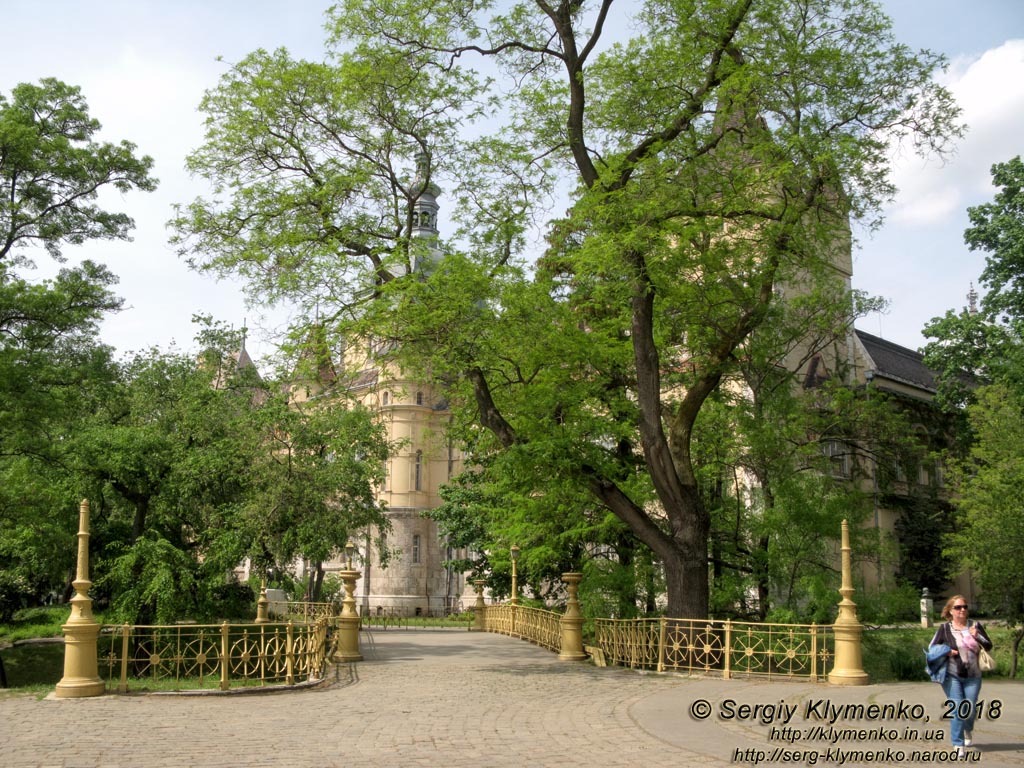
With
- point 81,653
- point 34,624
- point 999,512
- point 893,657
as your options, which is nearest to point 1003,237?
point 999,512

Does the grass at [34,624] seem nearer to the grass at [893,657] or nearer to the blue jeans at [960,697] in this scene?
the grass at [893,657]

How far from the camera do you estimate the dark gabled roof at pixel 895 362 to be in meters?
50.5

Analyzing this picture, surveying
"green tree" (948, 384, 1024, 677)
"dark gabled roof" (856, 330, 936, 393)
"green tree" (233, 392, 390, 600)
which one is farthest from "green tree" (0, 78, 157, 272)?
"dark gabled roof" (856, 330, 936, 393)

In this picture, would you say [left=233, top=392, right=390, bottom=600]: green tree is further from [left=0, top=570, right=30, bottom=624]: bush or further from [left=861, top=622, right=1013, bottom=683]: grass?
[left=861, top=622, right=1013, bottom=683]: grass

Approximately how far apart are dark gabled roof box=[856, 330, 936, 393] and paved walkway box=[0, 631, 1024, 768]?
121 feet

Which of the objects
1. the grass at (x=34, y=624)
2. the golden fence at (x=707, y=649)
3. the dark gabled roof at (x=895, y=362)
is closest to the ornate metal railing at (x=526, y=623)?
the golden fence at (x=707, y=649)

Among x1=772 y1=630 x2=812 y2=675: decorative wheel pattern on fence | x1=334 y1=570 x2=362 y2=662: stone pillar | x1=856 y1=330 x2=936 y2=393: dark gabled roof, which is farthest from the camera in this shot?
x1=856 y1=330 x2=936 y2=393: dark gabled roof

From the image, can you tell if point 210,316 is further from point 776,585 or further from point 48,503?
point 776,585

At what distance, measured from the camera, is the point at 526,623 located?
27078 mm

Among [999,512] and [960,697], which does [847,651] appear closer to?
[960,697]

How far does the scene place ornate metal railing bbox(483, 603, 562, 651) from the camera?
23562 mm

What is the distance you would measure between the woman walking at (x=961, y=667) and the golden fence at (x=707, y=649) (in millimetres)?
6756

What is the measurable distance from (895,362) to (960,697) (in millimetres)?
47168

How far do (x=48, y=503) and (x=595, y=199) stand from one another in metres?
16.3
